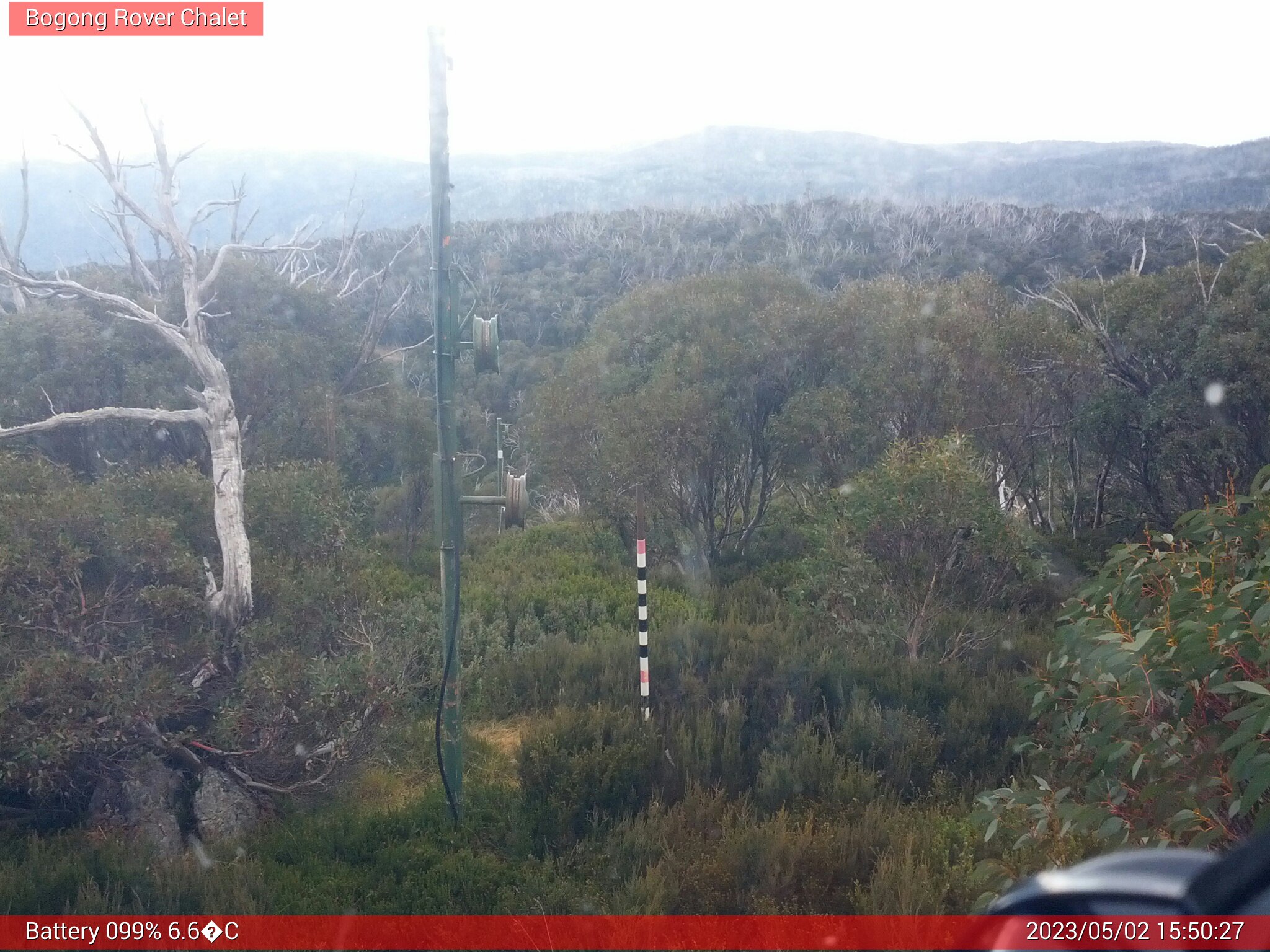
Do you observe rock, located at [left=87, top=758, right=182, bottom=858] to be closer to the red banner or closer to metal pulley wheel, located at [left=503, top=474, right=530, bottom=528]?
the red banner

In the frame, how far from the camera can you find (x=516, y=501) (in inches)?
233

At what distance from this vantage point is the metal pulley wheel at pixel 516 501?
233 inches

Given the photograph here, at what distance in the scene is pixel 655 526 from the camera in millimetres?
13828

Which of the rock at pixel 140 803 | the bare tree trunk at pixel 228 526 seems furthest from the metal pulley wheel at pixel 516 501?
the rock at pixel 140 803

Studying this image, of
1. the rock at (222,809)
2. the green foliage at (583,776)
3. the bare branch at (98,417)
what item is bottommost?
the rock at (222,809)

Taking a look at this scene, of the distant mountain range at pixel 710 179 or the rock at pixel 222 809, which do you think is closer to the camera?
the rock at pixel 222 809

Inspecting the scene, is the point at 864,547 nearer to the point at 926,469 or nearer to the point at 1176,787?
the point at 926,469

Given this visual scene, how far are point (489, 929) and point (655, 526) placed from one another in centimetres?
950

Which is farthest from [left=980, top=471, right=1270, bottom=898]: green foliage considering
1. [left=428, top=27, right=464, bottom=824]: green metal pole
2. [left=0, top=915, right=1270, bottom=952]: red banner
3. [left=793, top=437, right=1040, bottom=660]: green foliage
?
[left=793, top=437, right=1040, bottom=660]: green foliage

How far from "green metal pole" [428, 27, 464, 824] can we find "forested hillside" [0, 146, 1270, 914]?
0.41m

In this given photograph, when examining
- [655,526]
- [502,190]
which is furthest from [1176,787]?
[502,190]

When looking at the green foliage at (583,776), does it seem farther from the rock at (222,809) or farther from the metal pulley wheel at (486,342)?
the metal pulley wheel at (486,342)

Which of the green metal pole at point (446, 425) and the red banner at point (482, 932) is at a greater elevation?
the green metal pole at point (446, 425)

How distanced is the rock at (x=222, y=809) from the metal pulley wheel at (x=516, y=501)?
2611 mm
